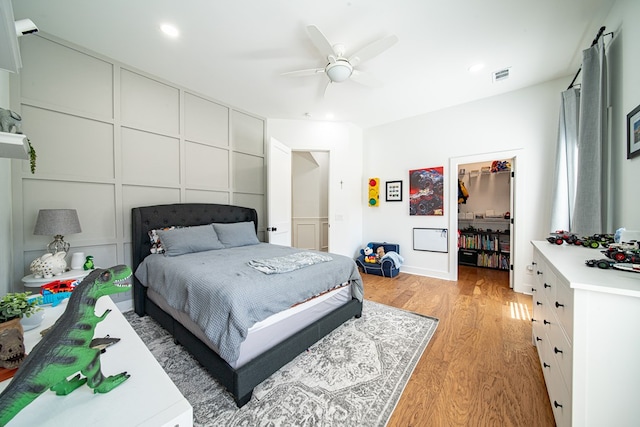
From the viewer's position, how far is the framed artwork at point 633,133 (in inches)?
59.7

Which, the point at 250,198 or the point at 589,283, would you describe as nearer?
the point at 589,283

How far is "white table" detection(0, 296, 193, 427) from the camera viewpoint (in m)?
0.60

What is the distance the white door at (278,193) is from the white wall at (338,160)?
609mm

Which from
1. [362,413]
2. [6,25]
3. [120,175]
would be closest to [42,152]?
[120,175]

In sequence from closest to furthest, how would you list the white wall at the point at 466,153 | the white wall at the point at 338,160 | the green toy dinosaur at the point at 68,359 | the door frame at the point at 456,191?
the green toy dinosaur at the point at 68,359 < the white wall at the point at 466,153 < the door frame at the point at 456,191 < the white wall at the point at 338,160

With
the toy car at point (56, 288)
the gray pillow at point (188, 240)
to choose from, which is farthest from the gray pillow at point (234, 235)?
the toy car at point (56, 288)

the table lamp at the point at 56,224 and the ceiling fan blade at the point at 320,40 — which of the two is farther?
the table lamp at the point at 56,224

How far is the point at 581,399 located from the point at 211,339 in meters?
1.79

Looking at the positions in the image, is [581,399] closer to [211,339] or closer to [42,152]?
[211,339]

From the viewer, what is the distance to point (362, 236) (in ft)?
16.0

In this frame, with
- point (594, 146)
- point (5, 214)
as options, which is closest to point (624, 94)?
point (594, 146)

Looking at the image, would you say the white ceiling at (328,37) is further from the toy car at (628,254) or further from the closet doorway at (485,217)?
the toy car at (628,254)

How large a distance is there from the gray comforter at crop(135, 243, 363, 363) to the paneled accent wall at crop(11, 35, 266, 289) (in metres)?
0.88

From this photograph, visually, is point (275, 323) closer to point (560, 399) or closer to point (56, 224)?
point (560, 399)
